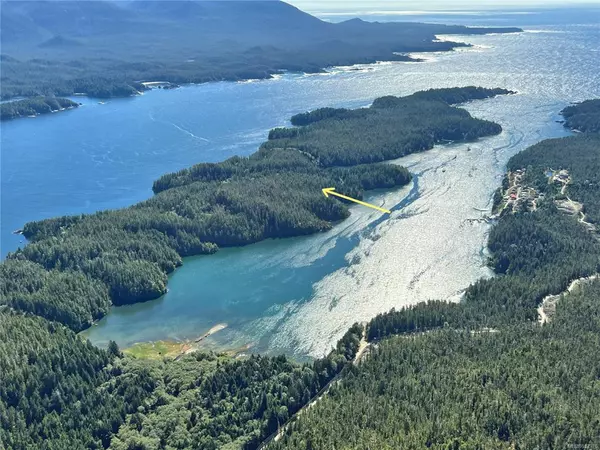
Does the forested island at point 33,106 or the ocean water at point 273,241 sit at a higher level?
the forested island at point 33,106

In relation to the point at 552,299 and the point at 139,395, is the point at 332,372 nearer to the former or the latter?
the point at 139,395

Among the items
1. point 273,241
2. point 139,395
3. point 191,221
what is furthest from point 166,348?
point 273,241

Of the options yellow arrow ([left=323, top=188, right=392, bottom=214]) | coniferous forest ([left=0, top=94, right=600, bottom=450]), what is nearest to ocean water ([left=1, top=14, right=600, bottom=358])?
yellow arrow ([left=323, top=188, right=392, bottom=214])

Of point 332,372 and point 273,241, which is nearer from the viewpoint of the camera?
point 332,372

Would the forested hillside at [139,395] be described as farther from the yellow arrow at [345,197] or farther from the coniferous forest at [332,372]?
the yellow arrow at [345,197]

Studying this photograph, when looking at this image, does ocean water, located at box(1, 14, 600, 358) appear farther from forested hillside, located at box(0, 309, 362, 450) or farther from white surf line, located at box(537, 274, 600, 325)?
white surf line, located at box(537, 274, 600, 325)

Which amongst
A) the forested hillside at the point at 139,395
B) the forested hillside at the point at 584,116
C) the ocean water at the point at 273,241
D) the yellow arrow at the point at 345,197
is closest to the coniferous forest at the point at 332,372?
the forested hillside at the point at 139,395
